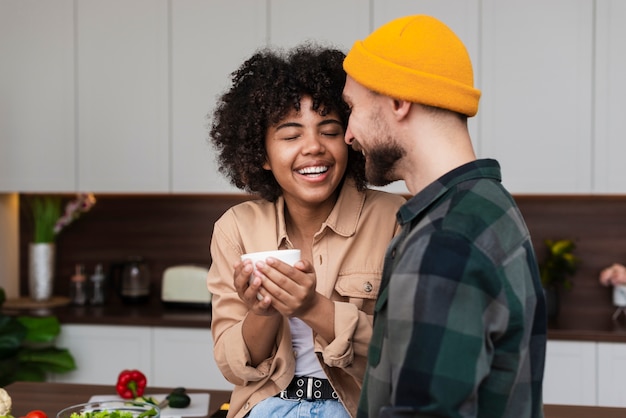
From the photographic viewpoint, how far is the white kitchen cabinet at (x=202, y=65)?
12.5 feet

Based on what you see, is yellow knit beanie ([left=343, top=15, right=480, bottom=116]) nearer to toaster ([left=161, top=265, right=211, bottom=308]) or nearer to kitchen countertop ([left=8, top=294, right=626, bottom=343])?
kitchen countertop ([left=8, top=294, right=626, bottom=343])

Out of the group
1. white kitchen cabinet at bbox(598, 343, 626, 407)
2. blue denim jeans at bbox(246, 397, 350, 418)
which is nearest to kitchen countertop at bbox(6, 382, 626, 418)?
blue denim jeans at bbox(246, 397, 350, 418)

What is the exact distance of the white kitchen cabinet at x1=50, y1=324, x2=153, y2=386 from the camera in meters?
3.72

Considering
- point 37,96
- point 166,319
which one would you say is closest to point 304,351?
point 166,319

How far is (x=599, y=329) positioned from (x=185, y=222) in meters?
2.16

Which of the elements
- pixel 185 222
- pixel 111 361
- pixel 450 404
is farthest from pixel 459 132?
pixel 185 222

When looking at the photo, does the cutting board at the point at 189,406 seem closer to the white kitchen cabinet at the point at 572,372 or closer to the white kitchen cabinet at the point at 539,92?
the white kitchen cabinet at the point at 572,372

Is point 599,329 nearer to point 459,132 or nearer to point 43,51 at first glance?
point 459,132

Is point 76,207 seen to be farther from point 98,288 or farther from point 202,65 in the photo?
point 202,65

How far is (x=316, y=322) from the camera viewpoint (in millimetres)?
1564

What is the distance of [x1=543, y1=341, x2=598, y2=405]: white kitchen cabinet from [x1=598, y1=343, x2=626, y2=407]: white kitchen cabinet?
0.03m

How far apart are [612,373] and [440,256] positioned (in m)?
2.64

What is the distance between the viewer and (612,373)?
11.2 ft

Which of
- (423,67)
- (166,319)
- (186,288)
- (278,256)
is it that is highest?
(423,67)
